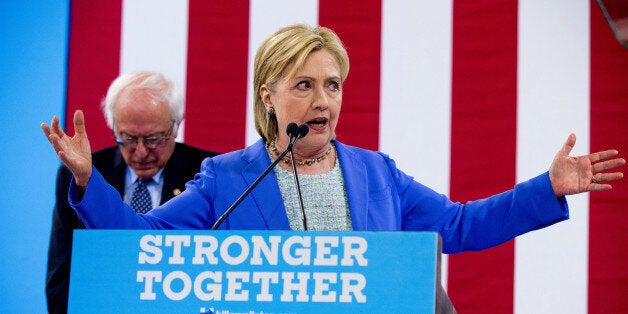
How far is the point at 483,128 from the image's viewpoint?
9.33 feet

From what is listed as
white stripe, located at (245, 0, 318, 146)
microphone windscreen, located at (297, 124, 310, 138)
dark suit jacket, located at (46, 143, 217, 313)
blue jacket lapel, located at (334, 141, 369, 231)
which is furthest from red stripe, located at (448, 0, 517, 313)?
microphone windscreen, located at (297, 124, 310, 138)

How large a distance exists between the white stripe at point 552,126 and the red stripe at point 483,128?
0.03 meters

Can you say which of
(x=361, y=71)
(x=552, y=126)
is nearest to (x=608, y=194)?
(x=552, y=126)

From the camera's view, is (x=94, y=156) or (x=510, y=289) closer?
(x=94, y=156)

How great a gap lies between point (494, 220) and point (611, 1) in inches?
22.6

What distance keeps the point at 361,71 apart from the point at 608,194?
885 millimetres

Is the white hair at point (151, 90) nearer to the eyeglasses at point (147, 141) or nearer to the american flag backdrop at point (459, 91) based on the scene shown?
the eyeglasses at point (147, 141)

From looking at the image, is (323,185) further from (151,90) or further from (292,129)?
(151,90)

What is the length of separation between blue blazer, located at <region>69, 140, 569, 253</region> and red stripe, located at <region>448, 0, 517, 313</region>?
0.94m

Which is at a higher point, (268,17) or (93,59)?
(268,17)

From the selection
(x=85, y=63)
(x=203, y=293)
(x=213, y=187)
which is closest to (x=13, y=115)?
(x=85, y=63)

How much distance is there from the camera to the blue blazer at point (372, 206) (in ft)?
5.71

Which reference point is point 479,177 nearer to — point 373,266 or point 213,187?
point 213,187

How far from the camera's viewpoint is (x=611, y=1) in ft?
6.39
